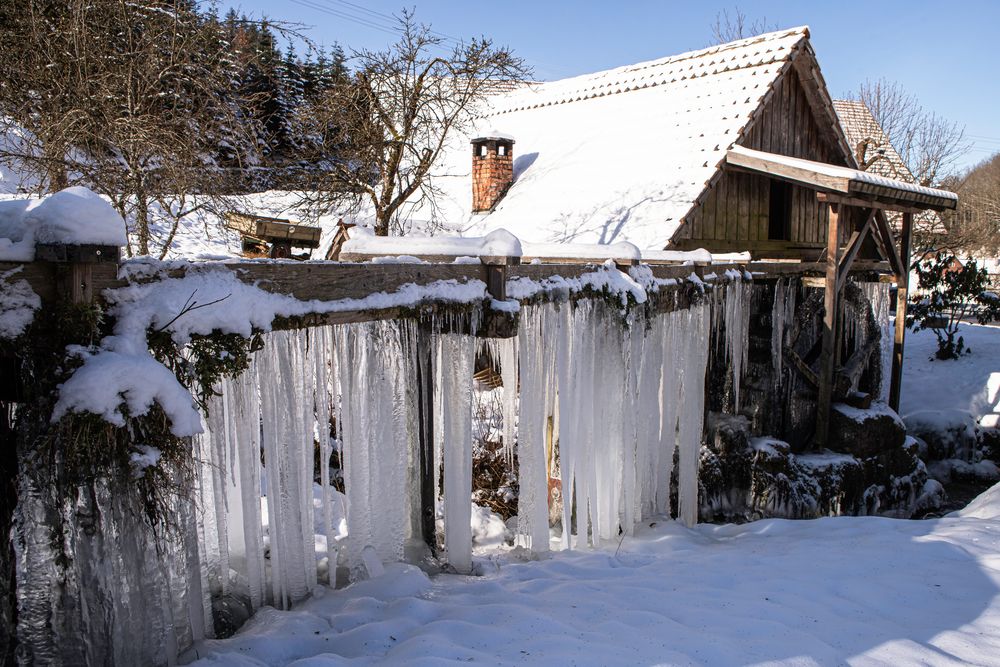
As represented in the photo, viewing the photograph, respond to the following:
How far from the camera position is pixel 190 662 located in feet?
7.59

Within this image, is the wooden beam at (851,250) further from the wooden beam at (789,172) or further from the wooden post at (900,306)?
the wooden post at (900,306)

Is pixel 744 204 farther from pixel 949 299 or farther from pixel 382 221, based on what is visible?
pixel 949 299

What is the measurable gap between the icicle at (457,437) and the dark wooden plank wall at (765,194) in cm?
581

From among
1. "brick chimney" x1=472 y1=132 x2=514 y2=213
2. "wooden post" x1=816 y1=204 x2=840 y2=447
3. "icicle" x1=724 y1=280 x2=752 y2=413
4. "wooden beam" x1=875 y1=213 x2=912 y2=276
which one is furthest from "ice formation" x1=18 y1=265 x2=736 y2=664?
"brick chimney" x1=472 y1=132 x2=514 y2=213

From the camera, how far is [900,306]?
10969 mm

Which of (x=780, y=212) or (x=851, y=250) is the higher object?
(x=780, y=212)

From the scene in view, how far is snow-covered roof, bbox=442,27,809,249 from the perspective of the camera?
31.4 ft

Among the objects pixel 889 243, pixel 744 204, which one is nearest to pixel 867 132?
pixel 889 243

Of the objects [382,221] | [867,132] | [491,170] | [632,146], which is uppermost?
[867,132]

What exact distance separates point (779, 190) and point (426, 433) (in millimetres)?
10390

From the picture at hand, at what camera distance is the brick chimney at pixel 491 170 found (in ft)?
41.8

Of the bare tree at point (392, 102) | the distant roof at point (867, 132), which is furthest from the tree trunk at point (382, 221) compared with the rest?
A: the distant roof at point (867, 132)

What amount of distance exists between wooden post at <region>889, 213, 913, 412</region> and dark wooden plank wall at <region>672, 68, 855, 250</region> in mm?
1573

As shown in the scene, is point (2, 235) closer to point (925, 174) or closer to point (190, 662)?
point (190, 662)
